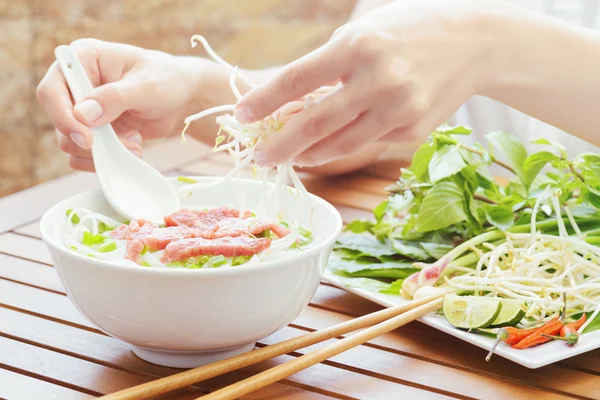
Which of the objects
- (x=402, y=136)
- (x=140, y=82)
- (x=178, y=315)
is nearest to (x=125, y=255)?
(x=178, y=315)

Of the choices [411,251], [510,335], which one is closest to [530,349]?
[510,335]

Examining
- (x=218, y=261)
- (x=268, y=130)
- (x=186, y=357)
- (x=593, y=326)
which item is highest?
(x=268, y=130)

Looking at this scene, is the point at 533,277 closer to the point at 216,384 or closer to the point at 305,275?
the point at 305,275

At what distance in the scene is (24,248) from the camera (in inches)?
48.8

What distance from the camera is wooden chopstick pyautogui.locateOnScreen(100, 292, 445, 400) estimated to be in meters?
0.75

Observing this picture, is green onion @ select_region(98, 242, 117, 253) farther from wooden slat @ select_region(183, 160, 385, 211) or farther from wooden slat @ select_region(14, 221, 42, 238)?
wooden slat @ select_region(183, 160, 385, 211)

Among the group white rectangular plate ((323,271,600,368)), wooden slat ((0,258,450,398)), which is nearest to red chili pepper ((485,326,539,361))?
white rectangular plate ((323,271,600,368))

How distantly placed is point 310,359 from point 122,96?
591 millimetres

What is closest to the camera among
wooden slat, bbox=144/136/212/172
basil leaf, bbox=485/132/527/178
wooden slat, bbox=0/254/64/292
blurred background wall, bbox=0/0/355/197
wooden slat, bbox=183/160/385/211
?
wooden slat, bbox=0/254/64/292

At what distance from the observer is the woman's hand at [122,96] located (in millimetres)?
1157

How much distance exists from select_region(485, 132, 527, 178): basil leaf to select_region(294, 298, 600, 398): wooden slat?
0.37 m

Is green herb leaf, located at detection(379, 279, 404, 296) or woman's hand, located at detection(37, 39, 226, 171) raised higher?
woman's hand, located at detection(37, 39, 226, 171)

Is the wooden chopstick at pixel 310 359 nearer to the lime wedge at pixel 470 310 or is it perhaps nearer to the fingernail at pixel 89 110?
the lime wedge at pixel 470 310

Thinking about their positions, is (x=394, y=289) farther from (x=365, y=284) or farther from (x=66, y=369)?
(x=66, y=369)
